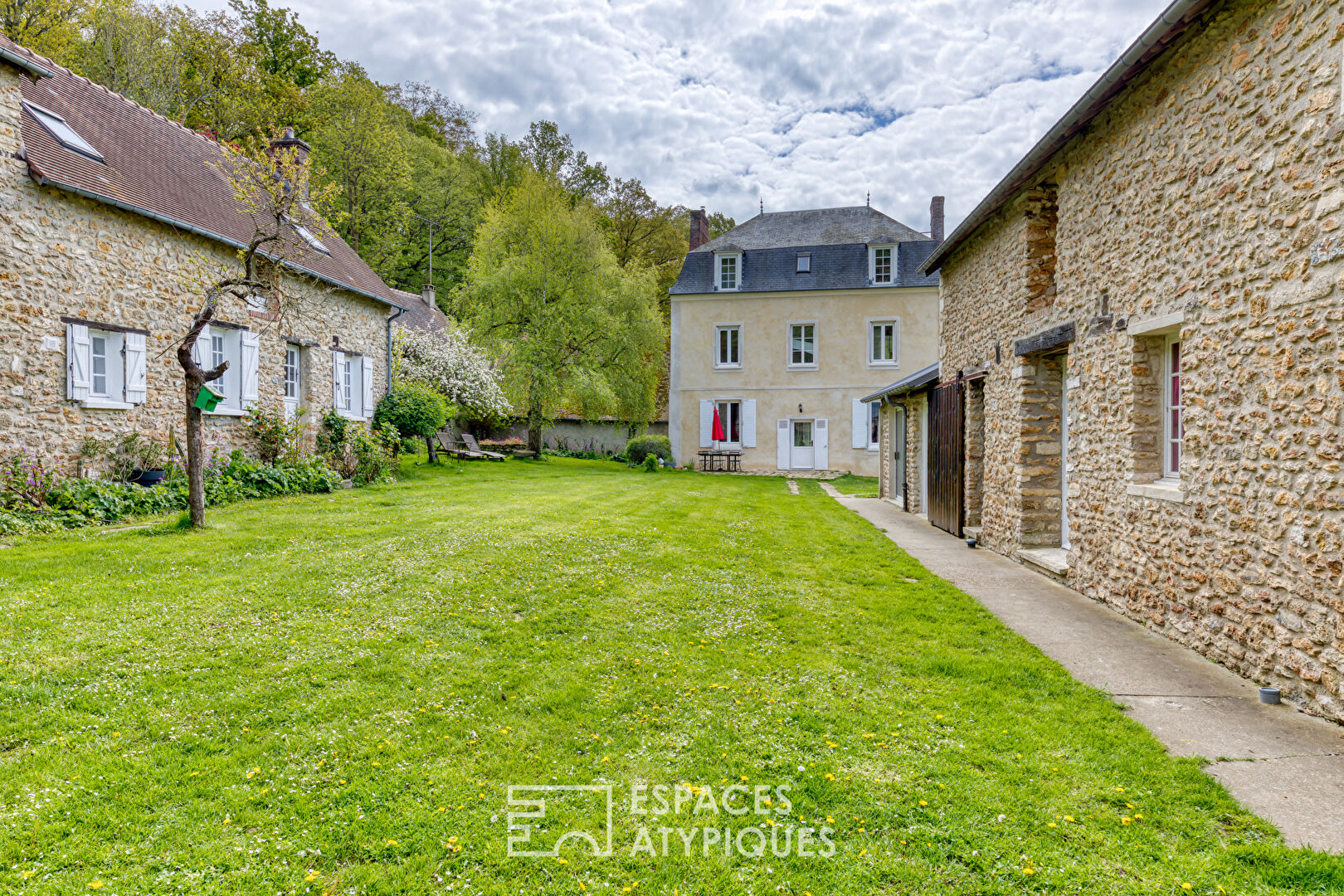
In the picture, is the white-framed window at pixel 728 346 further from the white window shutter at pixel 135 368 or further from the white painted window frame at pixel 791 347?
the white window shutter at pixel 135 368

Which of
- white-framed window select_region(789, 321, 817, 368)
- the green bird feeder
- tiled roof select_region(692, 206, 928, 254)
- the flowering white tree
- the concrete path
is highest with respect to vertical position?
tiled roof select_region(692, 206, 928, 254)

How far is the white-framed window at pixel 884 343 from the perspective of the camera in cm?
2245

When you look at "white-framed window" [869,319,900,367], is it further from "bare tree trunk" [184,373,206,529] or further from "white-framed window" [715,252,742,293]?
"bare tree trunk" [184,373,206,529]

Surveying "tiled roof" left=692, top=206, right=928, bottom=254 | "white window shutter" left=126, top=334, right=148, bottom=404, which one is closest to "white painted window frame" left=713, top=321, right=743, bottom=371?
"tiled roof" left=692, top=206, right=928, bottom=254

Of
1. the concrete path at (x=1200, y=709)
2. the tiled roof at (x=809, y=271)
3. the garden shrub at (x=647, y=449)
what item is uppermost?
the tiled roof at (x=809, y=271)

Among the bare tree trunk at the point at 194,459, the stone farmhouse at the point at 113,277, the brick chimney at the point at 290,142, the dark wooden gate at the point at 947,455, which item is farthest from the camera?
the brick chimney at the point at 290,142

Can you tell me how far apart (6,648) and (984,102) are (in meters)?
12.8

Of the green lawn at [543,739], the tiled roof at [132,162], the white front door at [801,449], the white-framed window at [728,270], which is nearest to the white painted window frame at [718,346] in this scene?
the white-framed window at [728,270]

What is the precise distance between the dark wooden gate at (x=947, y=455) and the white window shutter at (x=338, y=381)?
11742mm

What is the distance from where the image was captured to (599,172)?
3453 cm

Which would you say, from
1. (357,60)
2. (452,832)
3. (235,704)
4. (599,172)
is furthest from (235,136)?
(452,832)

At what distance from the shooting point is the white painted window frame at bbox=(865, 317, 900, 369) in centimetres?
2244

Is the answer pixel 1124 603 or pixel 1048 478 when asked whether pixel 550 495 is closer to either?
pixel 1048 478

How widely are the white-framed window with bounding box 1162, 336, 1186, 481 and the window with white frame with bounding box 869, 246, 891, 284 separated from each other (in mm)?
17964
